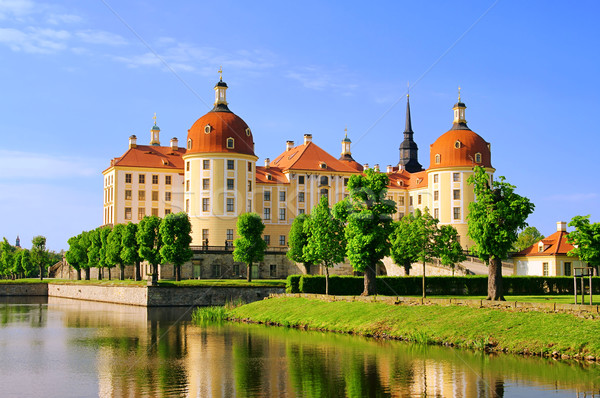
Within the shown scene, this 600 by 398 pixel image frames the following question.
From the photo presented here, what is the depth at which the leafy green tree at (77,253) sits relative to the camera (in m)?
80.4

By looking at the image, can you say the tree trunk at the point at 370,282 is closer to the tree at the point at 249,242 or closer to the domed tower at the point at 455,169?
the tree at the point at 249,242

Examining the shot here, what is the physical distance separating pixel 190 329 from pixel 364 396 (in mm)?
19663

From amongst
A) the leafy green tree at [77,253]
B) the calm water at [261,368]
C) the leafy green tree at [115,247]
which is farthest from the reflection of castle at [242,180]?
the calm water at [261,368]

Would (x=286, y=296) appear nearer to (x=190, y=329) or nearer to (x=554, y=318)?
(x=190, y=329)

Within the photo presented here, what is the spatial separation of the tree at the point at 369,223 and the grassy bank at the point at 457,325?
10.5ft

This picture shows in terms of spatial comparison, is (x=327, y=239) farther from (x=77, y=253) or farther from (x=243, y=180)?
(x=77, y=253)

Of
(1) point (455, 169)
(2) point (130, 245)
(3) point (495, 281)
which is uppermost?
(1) point (455, 169)

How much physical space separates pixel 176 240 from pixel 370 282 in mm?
26739

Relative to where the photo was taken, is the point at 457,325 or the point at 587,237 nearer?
the point at 457,325

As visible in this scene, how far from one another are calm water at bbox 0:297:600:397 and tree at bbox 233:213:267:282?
30784mm

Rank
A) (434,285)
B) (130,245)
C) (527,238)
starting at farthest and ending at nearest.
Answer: (527,238) → (130,245) → (434,285)

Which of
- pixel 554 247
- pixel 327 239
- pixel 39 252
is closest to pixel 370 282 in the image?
pixel 327 239

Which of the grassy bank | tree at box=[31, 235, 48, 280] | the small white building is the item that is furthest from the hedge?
tree at box=[31, 235, 48, 280]

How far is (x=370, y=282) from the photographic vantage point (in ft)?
138
